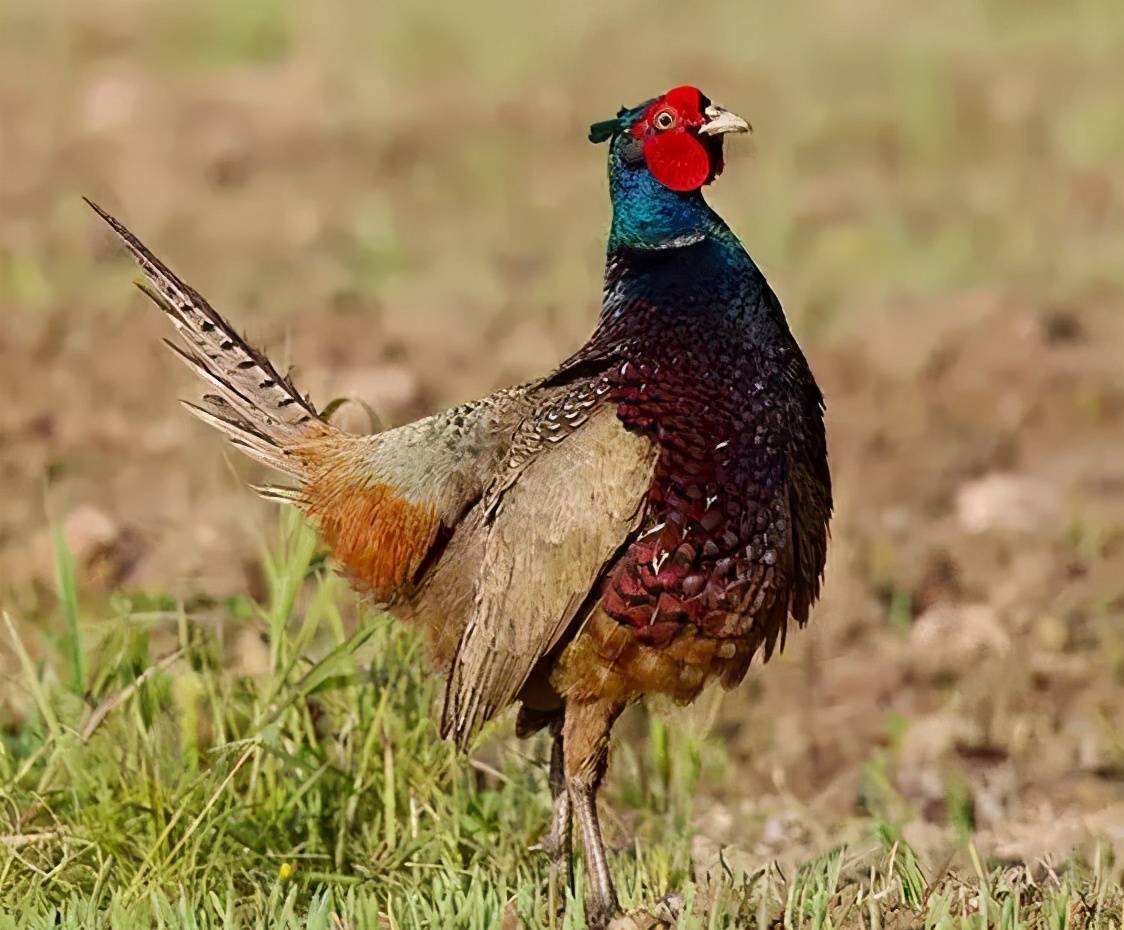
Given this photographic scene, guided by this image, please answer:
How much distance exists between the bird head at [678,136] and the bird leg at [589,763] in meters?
1.14

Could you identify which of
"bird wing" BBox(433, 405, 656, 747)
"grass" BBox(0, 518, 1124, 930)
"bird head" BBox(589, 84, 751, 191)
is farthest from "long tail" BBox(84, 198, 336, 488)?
"bird head" BBox(589, 84, 751, 191)

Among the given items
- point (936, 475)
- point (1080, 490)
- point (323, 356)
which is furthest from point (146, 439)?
point (1080, 490)

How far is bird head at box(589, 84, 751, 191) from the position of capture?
185 inches

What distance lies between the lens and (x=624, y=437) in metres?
4.52

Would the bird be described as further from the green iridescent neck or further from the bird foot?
the bird foot

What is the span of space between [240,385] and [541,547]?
3.11 ft

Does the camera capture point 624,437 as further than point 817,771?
No

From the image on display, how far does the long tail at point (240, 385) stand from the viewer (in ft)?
16.6

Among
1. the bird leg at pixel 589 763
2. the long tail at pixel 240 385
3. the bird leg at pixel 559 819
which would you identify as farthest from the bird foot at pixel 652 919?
the long tail at pixel 240 385

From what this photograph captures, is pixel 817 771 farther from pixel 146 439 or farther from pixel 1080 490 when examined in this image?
pixel 146 439

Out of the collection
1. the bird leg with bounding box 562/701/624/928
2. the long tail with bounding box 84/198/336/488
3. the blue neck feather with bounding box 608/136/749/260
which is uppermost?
the blue neck feather with bounding box 608/136/749/260

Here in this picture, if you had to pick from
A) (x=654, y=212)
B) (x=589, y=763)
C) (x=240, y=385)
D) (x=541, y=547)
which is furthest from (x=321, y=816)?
(x=654, y=212)

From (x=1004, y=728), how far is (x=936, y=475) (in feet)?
5.95

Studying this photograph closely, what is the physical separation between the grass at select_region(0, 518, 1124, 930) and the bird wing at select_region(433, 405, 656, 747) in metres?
0.38
